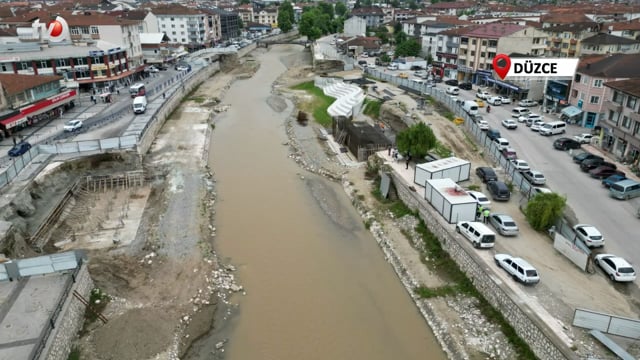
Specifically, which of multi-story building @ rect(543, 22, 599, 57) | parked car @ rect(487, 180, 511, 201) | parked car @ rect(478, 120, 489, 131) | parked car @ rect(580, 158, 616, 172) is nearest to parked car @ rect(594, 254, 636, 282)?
parked car @ rect(487, 180, 511, 201)

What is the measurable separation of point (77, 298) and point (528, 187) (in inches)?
990

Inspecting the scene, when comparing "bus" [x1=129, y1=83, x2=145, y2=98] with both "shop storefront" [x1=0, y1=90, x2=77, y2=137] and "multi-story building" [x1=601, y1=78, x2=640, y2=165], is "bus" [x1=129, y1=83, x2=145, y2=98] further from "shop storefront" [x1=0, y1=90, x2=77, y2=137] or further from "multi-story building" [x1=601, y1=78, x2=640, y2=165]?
"multi-story building" [x1=601, y1=78, x2=640, y2=165]

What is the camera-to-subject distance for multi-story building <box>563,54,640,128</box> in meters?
40.4

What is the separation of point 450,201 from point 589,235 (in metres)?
6.78

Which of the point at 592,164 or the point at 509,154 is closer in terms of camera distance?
the point at 592,164

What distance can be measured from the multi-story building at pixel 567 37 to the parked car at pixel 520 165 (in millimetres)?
36990

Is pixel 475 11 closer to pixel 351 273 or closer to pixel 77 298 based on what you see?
pixel 351 273

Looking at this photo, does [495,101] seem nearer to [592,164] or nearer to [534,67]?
[534,67]

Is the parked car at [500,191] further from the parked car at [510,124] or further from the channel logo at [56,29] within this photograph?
the channel logo at [56,29]

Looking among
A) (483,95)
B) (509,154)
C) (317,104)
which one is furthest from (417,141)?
(317,104)

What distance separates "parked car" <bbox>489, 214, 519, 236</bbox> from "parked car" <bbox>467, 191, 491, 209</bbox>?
1711 mm

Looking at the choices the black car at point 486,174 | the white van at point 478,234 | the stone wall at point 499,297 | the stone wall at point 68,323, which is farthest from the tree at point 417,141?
the stone wall at point 68,323

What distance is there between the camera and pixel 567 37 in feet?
201

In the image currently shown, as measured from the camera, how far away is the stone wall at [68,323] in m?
16.5
